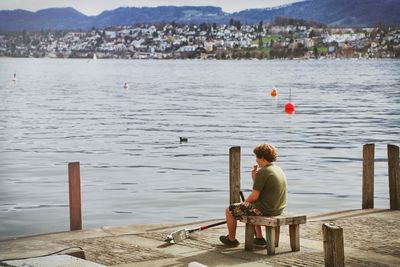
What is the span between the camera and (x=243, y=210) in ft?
40.9

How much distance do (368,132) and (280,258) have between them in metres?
38.3

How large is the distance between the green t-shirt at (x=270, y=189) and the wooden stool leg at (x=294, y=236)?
384mm

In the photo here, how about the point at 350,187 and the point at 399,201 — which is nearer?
the point at 399,201

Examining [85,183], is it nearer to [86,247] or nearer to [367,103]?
[86,247]

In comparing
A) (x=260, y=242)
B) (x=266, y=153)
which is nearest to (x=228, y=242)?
(x=260, y=242)

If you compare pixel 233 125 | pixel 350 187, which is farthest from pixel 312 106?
pixel 350 187

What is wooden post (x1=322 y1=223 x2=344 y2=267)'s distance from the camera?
10.1 metres

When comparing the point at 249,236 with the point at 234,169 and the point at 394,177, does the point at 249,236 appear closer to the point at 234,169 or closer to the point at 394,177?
the point at 234,169

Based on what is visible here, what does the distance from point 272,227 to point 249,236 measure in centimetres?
55

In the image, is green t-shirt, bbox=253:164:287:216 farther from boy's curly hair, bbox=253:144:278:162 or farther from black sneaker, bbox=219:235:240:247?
black sneaker, bbox=219:235:240:247

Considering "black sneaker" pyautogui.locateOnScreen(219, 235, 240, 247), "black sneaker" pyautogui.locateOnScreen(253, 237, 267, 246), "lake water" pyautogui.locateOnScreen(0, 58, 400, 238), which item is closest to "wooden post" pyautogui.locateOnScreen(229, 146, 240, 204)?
"black sneaker" pyautogui.locateOnScreen(219, 235, 240, 247)

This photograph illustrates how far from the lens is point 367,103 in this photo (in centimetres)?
8012

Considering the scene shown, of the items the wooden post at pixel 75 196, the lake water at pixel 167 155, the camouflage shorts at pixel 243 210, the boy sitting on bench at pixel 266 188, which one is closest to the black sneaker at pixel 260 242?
the camouflage shorts at pixel 243 210

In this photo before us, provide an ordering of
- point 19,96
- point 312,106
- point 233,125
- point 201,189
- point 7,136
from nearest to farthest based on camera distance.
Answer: point 201,189 < point 7,136 < point 233,125 < point 312,106 < point 19,96
